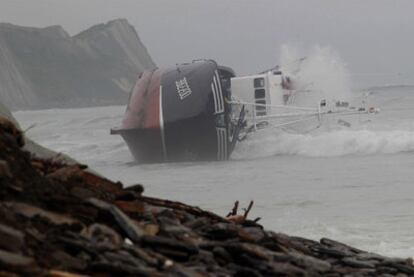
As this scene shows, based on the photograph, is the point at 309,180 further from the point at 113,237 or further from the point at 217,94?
the point at 113,237

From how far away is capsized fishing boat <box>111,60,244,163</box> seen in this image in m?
32.0

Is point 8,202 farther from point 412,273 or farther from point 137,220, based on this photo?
point 412,273

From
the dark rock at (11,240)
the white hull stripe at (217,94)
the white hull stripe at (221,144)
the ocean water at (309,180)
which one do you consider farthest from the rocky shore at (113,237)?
the white hull stripe at (221,144)

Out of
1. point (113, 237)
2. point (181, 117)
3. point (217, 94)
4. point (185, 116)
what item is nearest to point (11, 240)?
point (113, 237)

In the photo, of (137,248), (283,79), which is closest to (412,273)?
(137,248)

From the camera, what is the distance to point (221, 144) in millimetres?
33312

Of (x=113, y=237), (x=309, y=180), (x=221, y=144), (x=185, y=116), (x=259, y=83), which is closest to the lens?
(x=113, y=237)

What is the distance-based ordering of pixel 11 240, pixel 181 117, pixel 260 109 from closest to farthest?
pixel 11 240, pixel 181 117, pixel 260 109

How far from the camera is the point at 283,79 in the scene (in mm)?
40094

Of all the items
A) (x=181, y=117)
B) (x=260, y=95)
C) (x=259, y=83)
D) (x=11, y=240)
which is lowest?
(x=181, y=117)

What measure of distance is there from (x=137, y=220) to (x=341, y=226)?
1068 centimetres

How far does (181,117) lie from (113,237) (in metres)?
26.5

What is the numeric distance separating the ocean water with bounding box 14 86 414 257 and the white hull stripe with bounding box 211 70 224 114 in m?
2.23

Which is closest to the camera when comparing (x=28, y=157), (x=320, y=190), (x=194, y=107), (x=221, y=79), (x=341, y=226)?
(x=28, y=157)
